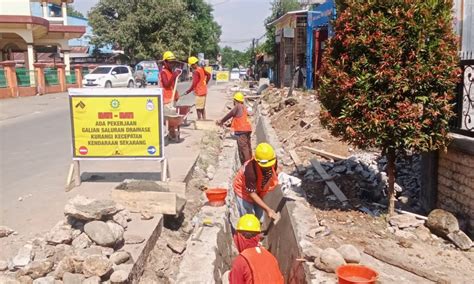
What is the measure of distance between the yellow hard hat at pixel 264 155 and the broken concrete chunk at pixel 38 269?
254 centimetres

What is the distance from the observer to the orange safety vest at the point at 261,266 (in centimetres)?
411

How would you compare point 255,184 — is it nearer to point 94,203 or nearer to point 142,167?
point 94,203

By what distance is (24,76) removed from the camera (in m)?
27.7

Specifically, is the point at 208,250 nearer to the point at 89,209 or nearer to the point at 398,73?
the point at 89,209

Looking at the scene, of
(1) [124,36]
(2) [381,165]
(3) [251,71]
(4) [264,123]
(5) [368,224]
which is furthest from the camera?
(3) [251,71]

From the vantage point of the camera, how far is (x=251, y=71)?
58938 mm

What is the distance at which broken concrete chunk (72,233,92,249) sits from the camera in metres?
5.12

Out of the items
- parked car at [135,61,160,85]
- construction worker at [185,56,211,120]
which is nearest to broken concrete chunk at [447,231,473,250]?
construction worker at [185,56,211,120]

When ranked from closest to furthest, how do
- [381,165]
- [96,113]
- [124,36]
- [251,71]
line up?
[96,113] < [381,165] < [124,36] < [251,71]

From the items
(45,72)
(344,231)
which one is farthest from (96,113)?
(45,72)

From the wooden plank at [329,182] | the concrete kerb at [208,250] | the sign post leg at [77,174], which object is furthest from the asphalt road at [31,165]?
the wooden plank at [329,182]

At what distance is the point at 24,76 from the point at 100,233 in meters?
25.2

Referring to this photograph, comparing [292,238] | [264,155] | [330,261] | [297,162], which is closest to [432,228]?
[292,238]

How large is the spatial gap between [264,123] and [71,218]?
484 inches
